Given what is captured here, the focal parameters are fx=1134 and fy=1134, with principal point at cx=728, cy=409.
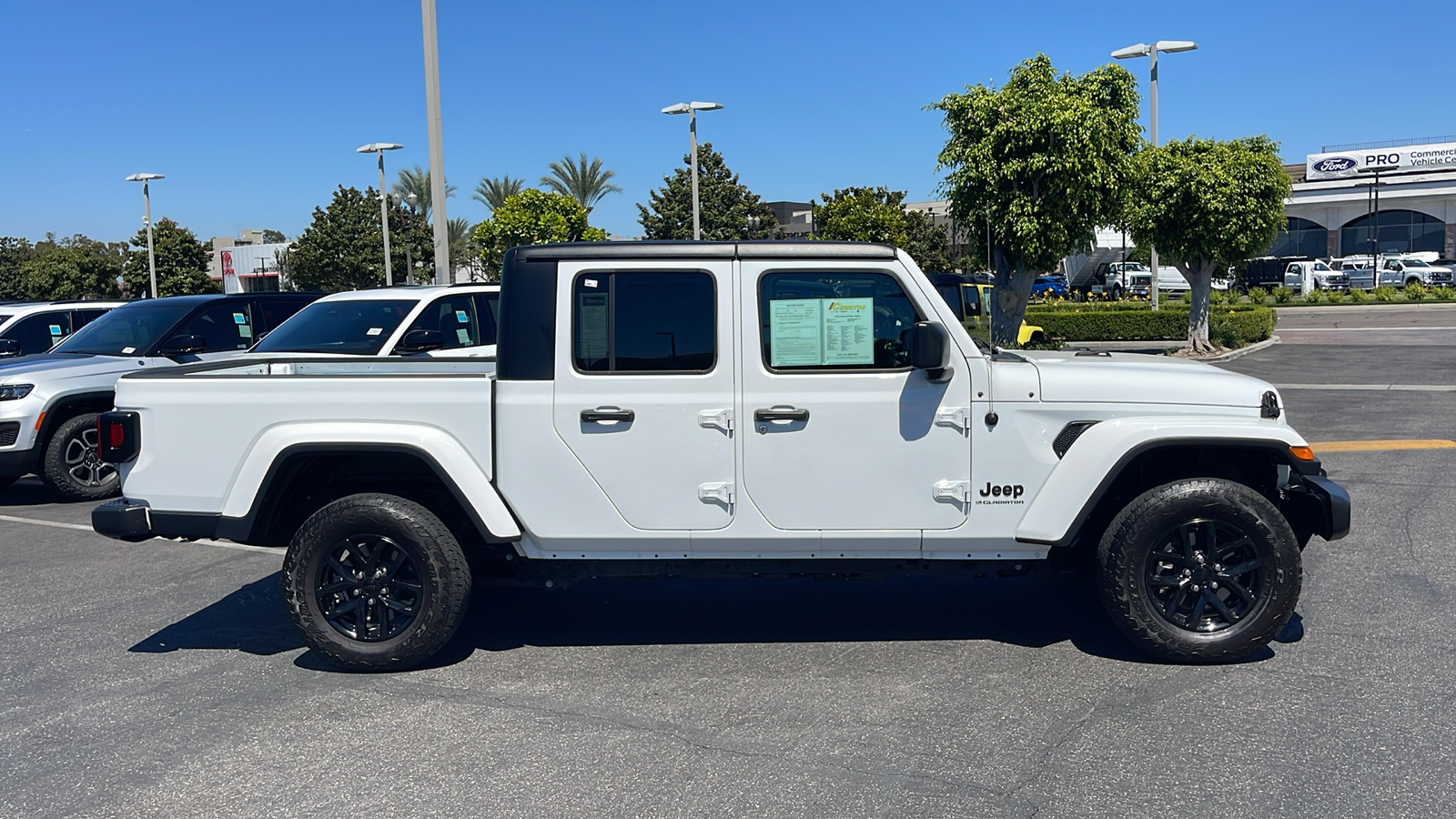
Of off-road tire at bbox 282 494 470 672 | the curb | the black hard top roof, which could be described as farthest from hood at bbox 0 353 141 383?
the curb

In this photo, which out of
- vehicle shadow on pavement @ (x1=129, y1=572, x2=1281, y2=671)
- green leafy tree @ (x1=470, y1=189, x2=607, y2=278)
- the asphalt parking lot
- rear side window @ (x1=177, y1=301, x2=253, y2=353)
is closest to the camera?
the asphalt parking lot

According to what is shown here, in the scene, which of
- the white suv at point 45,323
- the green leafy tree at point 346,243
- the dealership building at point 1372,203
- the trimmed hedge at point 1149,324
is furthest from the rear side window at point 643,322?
the dealership building at point 1372,203

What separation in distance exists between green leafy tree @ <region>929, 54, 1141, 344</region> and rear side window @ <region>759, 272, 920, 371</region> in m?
13.2

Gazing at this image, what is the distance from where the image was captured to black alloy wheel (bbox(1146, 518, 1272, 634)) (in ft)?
16.5

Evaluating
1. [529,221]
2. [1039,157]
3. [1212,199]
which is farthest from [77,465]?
[529,221]

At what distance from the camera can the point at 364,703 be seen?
16.1 feet

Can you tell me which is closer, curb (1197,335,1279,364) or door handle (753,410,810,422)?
door handle (753,410,810,422)

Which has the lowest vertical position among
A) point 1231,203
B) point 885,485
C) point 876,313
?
point 885,485

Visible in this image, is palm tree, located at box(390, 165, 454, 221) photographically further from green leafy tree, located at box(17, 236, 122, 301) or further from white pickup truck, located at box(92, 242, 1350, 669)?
white pickup truck, located at box(92, 242, 1350, 669)

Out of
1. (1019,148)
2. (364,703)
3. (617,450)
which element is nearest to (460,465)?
(617,450)

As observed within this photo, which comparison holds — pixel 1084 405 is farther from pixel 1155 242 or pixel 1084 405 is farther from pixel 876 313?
pixel 1155 242

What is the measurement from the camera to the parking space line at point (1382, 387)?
1625cm

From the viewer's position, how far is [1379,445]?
1137 centimetres

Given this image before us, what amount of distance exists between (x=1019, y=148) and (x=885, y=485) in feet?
48.1
